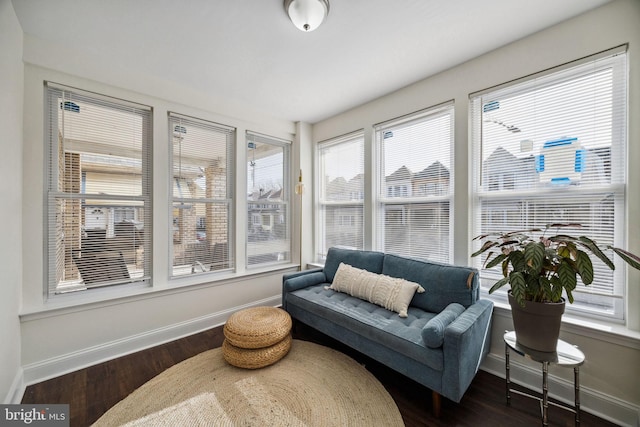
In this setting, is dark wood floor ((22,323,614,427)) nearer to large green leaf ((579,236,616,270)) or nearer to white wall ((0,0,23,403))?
white wall ((0,0,23,403))

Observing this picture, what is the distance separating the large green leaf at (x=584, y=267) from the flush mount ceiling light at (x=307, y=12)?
208 centimetres

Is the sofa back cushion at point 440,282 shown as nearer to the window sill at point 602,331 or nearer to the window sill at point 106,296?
the window sill at point 602,331

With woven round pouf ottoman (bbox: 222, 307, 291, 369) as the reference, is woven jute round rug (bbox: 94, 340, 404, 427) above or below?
below

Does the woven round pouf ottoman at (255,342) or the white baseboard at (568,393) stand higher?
the woven round pouf ottoman at (255,342)

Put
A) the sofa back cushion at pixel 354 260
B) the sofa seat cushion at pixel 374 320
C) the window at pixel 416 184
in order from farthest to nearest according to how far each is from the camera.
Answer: the sofa back cushion at pixel 354 260
the window at pixel 416 184
the sofa seat cushion at pixel 374 320

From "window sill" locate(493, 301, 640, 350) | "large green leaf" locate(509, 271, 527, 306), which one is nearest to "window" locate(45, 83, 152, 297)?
"large green leaf" locate(509, 271, 527, 306)

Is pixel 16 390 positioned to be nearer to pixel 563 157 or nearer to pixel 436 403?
pixel 436 403

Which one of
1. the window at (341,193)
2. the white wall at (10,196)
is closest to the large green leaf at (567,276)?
the window at (341,193)

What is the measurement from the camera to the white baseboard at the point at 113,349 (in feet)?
6.46

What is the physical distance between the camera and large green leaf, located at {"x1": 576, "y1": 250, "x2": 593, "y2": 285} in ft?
4.35

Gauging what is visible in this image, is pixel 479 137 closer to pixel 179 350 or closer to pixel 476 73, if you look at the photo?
pixel 476 73

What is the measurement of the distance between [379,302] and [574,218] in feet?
5.21

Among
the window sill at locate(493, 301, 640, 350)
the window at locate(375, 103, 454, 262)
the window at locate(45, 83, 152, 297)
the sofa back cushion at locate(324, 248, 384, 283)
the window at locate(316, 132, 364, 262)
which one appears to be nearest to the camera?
the window sill at locate(493, 301, 640, 350)

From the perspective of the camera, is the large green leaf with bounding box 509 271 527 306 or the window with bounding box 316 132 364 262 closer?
the large green leaf with bounding box 509 271 527 306
